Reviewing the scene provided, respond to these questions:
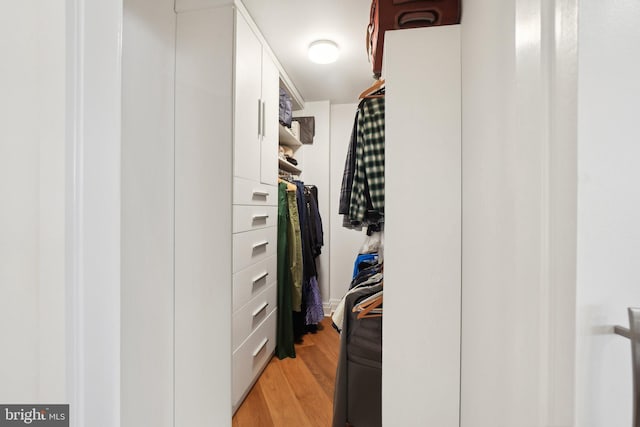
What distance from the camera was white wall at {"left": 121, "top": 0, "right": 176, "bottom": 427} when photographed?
720 millimetres

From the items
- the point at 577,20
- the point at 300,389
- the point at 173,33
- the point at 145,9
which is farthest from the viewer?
the point at 300,389

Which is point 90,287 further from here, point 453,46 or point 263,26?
point 263,26

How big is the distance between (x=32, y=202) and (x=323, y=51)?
1834 millimetres

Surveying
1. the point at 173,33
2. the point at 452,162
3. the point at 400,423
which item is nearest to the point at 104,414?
the point at 400,423

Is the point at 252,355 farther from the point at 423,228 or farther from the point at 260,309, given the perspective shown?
the point at 423,228

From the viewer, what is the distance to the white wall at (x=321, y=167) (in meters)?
2.64

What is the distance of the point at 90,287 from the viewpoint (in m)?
0.38

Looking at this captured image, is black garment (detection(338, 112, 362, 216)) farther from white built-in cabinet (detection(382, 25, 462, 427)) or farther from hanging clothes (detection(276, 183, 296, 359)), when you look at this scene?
hanging clothes (detection(276, 183, 296, 359))

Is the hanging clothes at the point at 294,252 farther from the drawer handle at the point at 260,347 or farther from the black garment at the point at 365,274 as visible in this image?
the black garment at the point at 365,274

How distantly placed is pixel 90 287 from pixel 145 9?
2.82 feet

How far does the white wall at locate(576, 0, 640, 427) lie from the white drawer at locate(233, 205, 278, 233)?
4.09ft

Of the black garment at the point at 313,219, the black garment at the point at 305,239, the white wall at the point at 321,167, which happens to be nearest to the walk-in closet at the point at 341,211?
the black garment at the point at 305,239

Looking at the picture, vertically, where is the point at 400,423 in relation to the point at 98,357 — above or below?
below

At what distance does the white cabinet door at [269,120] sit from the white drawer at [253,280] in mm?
566
